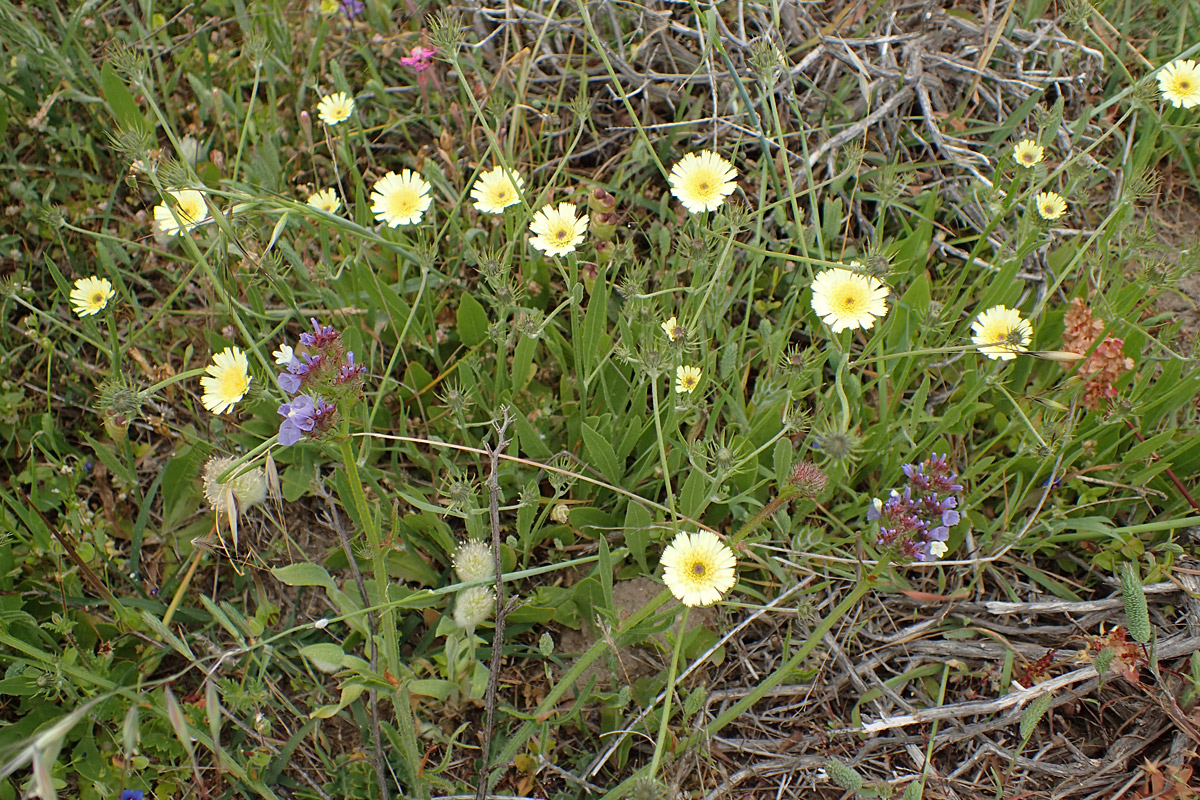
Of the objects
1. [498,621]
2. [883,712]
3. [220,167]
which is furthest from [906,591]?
[220,167]

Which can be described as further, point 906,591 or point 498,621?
point 906,591

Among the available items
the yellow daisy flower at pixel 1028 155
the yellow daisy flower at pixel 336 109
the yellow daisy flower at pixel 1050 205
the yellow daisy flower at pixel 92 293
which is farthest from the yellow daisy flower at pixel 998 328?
the yellow daisy flower at pixel 92 293

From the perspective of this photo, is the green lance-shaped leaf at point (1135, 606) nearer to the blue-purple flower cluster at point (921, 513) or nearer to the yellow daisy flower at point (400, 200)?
the blue-purple flower cluster at point (921, 513)

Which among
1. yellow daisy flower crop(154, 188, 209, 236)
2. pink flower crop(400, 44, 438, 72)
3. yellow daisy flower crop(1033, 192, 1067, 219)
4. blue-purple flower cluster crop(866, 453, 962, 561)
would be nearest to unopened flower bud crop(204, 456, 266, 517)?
yellow daisy flower crop(154, 188, 209, 236)

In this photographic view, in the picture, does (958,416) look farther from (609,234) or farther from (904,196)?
(609,234)

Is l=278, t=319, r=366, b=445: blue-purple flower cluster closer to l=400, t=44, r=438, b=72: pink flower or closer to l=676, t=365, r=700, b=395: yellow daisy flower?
l=676, t=365, r=700, b=395: yellow daisy flower

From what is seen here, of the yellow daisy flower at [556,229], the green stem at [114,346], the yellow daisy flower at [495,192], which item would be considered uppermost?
the yellow daisy flower at [495,192]

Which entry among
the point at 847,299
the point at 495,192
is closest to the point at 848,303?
the point at 847,299
